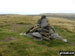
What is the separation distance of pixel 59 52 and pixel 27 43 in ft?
20.0

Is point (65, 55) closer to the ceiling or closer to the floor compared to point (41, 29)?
closer to the floor

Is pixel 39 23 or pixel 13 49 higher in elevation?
pixel 39 23

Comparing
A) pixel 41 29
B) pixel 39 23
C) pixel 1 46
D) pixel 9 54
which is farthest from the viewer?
pixel 39 23

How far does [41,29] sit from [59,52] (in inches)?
358

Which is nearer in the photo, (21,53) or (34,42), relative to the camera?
(21,53)

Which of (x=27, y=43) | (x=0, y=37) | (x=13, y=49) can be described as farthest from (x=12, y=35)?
(x=13, y=49)

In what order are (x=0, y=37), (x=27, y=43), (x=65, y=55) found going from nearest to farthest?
(x=65, y=55)
(x=27, y=43)
(x=0, y=37)

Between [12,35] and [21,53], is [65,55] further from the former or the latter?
[12,35]

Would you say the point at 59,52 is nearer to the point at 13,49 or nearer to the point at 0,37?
the point at 13,49

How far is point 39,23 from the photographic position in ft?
123

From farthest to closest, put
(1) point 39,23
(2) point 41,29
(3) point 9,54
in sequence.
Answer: (1) point 39,23 < (2) point 41,29 < (3) point 9,54

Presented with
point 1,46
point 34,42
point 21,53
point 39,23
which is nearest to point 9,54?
point 21,53

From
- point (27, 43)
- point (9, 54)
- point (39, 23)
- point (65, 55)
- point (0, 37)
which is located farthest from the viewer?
point (39, 23)

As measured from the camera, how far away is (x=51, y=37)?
33.6m
